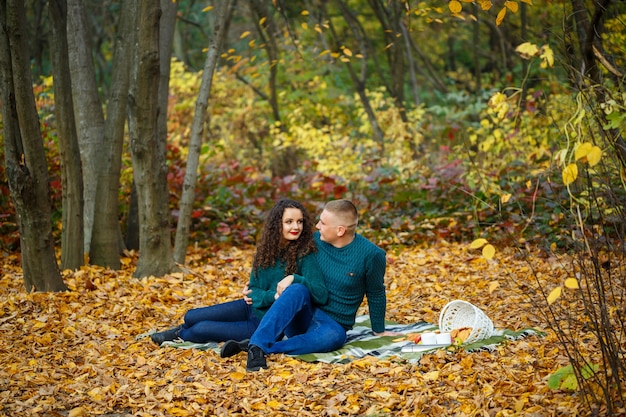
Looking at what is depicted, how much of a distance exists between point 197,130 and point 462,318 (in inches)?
152

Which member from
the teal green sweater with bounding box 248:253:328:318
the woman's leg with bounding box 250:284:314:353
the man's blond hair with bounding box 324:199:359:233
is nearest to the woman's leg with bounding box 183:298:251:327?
the teal green sweater with bounding box 248:253:328:318

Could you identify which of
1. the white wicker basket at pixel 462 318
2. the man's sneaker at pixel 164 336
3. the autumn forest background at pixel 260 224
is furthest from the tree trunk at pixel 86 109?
the white wicker basket at pixel 462 318

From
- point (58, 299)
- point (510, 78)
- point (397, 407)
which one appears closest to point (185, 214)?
point (58, 299)

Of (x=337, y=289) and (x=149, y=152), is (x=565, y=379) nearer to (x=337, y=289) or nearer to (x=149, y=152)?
(x=337, y=289)

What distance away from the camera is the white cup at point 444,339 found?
4.81 metres

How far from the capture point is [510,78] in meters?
14.4

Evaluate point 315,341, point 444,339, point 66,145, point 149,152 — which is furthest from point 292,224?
point 66,145

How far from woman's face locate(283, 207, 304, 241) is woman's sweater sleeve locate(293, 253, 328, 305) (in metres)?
0.18

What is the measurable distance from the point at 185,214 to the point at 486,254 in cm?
535

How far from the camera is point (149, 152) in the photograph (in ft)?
23.0

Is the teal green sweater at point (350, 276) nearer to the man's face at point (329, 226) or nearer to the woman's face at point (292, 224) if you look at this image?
the man's face at point (329, 226)

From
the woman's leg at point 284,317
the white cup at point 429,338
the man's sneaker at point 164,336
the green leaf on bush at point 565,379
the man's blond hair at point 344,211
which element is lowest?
the man's sneaker at point 164,336

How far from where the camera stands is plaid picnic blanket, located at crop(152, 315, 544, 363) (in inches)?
181

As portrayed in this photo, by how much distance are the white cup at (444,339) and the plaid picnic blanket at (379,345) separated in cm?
18
